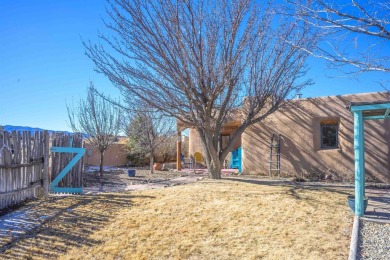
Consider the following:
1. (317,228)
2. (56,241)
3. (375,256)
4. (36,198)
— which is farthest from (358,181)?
(36,198)

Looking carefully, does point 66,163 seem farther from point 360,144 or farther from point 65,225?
point 360,144

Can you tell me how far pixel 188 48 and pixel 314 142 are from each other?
670 cm

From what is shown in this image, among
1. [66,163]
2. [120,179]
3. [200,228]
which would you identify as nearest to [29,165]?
[66,163]

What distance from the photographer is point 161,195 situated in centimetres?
748

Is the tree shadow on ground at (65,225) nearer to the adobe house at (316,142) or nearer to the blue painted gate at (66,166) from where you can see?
the blue painted gate at (66,166)

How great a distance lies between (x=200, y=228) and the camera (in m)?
5.18

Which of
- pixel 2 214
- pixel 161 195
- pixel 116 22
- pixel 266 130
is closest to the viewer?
pixel 2 214

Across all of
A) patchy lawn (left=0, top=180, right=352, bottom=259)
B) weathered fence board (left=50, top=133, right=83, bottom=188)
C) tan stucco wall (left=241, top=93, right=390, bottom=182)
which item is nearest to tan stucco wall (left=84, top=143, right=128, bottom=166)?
tan stucco wall (left=241, top=93, right=390, bottom=182)

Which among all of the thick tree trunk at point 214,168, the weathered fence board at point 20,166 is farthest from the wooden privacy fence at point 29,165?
the thick tree trunk at point 214,168

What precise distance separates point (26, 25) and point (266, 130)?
31.1 feet

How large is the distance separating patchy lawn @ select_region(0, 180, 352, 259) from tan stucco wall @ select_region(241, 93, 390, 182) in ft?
15.1

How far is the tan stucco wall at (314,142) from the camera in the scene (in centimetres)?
1070

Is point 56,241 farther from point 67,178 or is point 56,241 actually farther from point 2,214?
point 67,178

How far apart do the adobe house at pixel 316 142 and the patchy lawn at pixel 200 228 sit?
181 inches
